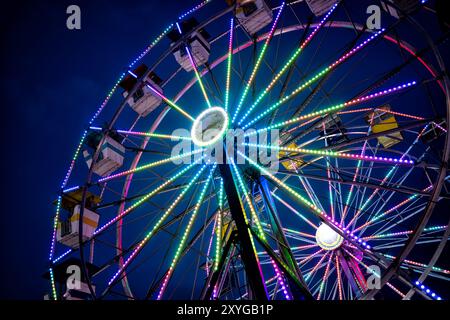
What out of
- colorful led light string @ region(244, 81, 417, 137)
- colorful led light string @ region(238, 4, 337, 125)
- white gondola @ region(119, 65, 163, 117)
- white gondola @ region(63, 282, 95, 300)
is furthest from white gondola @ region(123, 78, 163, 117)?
white gondola @ region(63, 282, 95, 300)

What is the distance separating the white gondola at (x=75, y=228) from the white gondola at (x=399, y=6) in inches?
328

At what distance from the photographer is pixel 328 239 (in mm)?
12172

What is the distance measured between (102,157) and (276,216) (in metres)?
5.22

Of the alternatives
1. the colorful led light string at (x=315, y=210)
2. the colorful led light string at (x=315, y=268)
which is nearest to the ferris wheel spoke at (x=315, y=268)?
the colorful led light string at (x=315, y=268)

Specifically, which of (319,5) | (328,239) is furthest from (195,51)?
(328,239)

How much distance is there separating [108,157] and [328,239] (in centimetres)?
725

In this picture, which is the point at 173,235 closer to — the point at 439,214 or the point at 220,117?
the point at 220,117

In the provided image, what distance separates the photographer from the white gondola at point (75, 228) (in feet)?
31.0

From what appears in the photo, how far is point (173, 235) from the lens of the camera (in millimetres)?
8047

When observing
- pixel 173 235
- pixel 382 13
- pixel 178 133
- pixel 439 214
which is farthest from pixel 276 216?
pixel 439 214

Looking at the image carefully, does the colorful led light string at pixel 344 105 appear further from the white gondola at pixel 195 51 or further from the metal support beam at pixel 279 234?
the white gondola at pixel 195 51

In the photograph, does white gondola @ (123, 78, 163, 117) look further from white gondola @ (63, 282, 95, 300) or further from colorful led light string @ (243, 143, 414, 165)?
white gondola @ (63, 282, 95, 300)

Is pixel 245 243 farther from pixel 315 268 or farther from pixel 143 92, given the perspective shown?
pixel 315 268
